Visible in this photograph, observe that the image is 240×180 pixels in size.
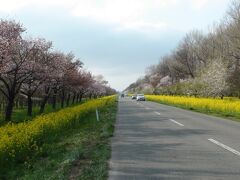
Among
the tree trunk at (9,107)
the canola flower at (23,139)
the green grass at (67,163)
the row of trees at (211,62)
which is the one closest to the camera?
the green grass at (67,163)

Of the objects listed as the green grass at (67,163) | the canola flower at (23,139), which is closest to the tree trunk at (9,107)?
the canola flower at (23,139)

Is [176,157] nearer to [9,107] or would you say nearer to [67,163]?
[67,163]

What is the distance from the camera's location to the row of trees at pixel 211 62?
49.8 m

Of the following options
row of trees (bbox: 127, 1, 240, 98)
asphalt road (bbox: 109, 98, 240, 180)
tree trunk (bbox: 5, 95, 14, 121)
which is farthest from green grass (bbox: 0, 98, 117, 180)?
row of trees (bbox: 127, 1, 240, 98)

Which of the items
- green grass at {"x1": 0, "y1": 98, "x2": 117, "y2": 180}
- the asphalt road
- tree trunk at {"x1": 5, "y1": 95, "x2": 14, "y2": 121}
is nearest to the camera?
the asphalt road

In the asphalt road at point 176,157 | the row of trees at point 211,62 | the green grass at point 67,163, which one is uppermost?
the row of trees at point 211,62

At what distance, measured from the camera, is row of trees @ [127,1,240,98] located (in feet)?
164

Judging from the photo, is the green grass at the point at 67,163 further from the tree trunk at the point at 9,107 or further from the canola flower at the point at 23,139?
the tree trunk at the point at 9,107

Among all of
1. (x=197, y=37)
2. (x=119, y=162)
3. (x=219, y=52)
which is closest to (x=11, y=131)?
(x=119, y=162)

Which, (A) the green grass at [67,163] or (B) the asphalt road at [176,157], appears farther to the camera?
(A) the green grass at [67,163]

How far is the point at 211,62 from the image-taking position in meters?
60.7

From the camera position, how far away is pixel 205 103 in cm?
3794

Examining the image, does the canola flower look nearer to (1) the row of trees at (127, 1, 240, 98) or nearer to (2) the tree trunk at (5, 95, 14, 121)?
(2) the tree trunk at (5, 95, 14, 121)

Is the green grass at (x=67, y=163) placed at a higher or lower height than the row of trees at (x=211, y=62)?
lower
